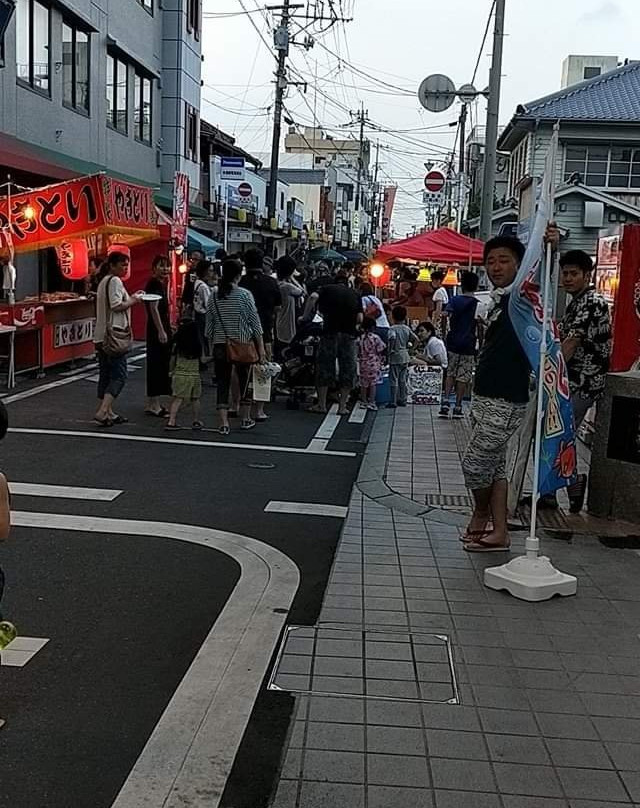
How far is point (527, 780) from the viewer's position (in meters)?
3.37

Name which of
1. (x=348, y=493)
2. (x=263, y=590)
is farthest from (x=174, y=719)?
(x=348, y=493)

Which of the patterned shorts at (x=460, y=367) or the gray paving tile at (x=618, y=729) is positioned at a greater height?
the patterned shorts at (x=460, y=367)

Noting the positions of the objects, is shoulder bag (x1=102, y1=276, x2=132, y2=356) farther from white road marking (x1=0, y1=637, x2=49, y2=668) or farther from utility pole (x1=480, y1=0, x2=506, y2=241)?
utility pole (x1=480, y1=0, x2=506, y2=241)

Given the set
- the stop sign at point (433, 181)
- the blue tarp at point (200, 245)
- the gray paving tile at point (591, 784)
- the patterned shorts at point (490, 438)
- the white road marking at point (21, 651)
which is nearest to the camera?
the gray paving tile at point (591, 784)

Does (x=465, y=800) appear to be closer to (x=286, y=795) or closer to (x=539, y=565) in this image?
(x=286, y=795)

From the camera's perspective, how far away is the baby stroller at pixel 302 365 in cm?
1236

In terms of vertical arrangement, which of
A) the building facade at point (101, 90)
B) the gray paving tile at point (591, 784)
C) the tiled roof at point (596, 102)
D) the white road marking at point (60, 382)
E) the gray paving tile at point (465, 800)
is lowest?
the gray paving tile at point (465, 800)

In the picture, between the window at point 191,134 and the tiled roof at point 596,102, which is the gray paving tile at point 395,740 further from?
the tiled roof at point 596,102

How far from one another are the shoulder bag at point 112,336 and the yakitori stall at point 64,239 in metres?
2.76

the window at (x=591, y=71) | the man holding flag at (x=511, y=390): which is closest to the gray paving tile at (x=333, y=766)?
the man holding flag at (x=511, y=390)

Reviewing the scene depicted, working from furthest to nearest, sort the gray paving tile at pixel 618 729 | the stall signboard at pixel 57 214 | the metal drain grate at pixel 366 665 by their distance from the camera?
the stall signboard at pixel 57 214 < the metal drain grate at pixel 366 665 < the gray paving tile at pixel 618 729

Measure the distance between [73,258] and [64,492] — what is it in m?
7.61

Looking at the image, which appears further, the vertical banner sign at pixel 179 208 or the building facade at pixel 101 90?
the vertical banner sign at pixel 179 208

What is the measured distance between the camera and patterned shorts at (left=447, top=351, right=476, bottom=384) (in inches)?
451
